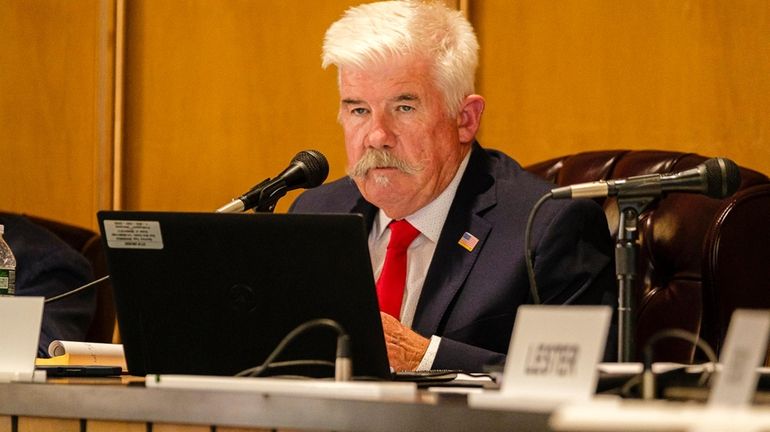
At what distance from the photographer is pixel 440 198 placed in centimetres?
281

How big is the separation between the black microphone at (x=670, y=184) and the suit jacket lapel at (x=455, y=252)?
1.97 feet

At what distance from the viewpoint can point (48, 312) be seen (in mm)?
3191

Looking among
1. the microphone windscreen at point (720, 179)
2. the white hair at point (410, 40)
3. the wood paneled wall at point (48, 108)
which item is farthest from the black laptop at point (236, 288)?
the wood paneled wall at point (48, 108)

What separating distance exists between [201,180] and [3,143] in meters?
0.81

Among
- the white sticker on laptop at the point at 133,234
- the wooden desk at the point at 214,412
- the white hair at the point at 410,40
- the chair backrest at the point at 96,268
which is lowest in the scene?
the chair backrest at the point at 96,268

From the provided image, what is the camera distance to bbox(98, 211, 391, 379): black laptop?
5.92ft

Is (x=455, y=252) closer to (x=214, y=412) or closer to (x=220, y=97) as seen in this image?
(x=214, y=412)

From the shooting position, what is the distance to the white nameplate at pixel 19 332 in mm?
1848

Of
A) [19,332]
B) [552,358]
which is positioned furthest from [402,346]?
[552,358]

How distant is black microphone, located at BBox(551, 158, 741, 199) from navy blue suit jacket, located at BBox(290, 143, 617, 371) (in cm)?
52

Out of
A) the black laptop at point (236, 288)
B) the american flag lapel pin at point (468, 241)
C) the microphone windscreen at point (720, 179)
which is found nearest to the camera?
the black laptop at point (236, 288)

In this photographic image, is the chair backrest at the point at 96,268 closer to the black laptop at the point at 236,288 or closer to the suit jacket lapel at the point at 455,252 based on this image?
the suit jacket lapel at the point at 455,252

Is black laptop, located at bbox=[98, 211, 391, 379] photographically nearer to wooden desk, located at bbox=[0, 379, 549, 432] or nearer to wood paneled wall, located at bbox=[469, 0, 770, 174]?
wooden desk, located at bbox=[0, 379, 549, 432]

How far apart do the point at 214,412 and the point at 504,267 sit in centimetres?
122
